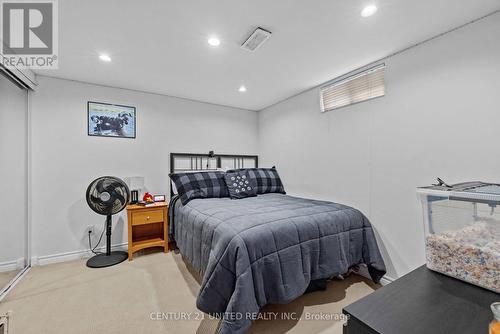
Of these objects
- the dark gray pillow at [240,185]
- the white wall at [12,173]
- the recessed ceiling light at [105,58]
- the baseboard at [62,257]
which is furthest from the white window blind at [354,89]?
the baseboard at [62,257]

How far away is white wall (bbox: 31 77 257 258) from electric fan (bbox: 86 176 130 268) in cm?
33

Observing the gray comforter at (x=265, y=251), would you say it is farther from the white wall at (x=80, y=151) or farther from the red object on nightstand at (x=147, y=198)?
the white wall at (x=80, y=151)

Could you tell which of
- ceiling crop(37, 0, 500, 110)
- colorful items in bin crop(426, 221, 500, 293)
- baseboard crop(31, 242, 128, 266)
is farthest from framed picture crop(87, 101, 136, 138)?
colorful items in bin crop(426, 221, 500, 293)

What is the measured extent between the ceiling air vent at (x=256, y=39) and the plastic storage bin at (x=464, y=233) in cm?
162

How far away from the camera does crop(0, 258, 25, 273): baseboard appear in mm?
2158

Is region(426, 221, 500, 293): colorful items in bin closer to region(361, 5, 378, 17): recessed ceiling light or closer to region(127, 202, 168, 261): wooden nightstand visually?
region(361, 5, 378, 17): recessed ceiling light

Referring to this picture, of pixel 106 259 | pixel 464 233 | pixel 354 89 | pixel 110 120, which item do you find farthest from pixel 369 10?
pixel 106 259

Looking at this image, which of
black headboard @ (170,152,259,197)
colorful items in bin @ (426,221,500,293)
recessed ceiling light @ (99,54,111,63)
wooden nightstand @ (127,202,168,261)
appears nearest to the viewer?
colorful items in bin @ (426,221,500,293)

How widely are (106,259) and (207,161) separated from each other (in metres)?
Answer: 1.92

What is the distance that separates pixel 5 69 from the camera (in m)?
2.00

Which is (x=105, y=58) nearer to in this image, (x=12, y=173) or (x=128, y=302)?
(x=12, y=173)

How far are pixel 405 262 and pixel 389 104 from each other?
1533 mm

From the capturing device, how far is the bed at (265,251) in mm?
1401

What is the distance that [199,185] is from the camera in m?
2.86
